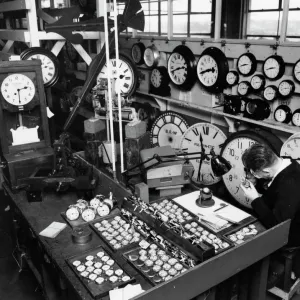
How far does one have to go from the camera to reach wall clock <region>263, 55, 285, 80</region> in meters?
3.39

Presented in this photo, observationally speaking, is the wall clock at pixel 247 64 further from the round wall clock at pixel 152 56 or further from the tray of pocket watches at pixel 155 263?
the tray of pocket watches at pixel 155 263

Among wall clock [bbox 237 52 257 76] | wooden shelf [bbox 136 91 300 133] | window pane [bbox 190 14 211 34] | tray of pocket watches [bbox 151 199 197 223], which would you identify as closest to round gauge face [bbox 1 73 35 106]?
tray of pocket watches [bbox 151 199 197 223]

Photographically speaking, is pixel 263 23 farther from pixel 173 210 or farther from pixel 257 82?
pixel 173 210

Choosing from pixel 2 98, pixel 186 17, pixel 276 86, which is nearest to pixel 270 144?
pixel 276 86

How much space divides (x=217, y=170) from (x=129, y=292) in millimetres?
1067

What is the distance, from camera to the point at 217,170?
257cm

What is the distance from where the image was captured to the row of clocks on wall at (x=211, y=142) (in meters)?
3.65

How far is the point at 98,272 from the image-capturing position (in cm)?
206

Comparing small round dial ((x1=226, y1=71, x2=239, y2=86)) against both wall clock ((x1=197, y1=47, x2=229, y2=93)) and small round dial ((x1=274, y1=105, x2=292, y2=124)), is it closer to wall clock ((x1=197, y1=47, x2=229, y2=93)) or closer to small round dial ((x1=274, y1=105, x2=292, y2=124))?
wall clock ((x1=197, y1=47, x2=229, y2=93))

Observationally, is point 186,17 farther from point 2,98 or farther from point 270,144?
point 2,98

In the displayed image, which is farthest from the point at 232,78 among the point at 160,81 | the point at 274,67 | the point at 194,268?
the point at 194,268

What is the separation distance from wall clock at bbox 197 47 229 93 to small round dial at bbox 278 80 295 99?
0.72m

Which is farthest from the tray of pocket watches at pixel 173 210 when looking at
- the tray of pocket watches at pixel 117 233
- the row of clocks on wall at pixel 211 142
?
the row of clocks on wall at pixel 211 142

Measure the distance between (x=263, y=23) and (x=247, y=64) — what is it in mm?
1646
